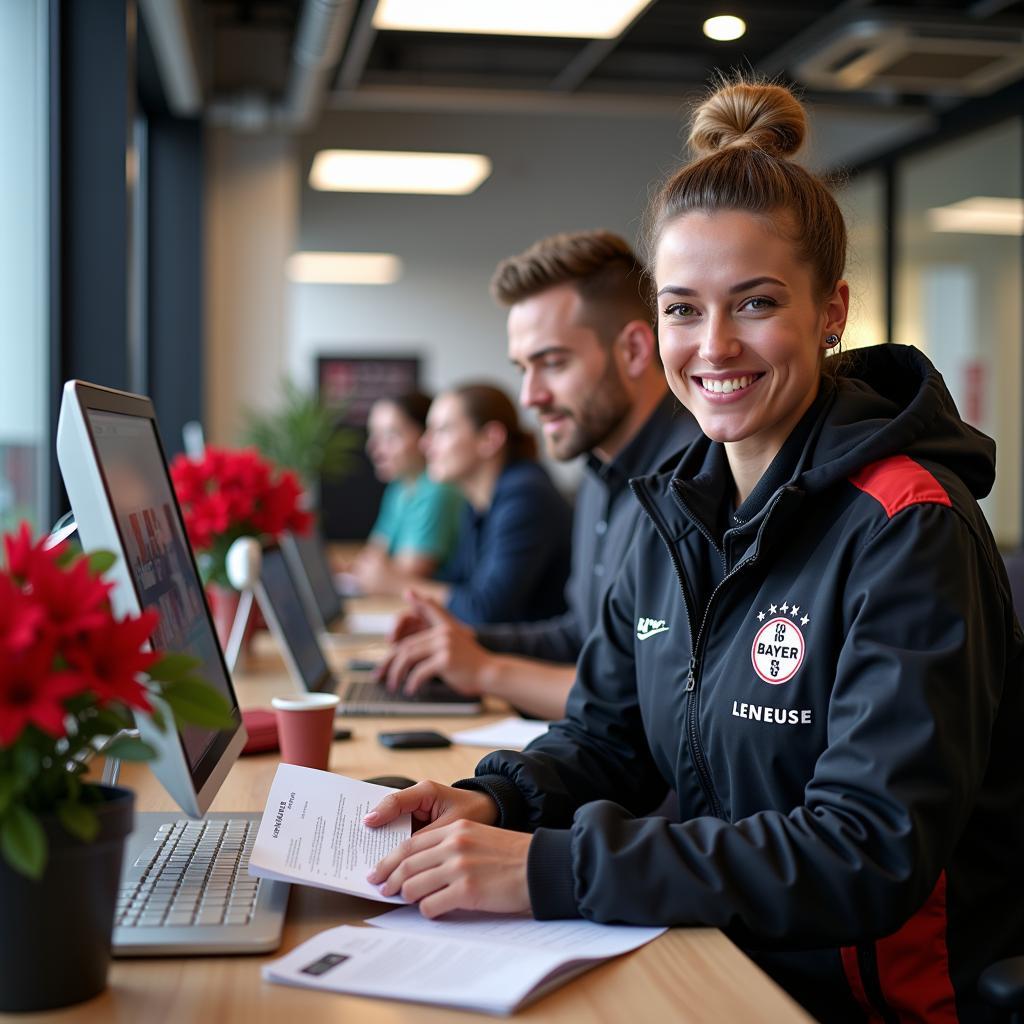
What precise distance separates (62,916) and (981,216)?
6114 mm

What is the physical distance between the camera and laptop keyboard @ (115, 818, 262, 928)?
43.8 inches

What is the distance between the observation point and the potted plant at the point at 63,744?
82 cm

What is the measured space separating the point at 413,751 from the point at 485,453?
108 inches

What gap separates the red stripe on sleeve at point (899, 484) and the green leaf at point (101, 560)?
74cm

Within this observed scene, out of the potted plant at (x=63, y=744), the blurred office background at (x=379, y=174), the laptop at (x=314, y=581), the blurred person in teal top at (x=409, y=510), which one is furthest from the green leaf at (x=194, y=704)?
the blurred person in teal top at (x=409, y=510)

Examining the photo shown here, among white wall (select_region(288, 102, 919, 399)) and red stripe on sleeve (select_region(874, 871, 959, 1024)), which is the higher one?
white wall (select_region(288, 102, 919, 399))

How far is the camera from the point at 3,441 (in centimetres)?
343

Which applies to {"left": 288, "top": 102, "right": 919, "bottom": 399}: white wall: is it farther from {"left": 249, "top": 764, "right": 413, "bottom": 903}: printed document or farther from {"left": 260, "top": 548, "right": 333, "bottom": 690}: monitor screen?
{"left": 249, "top": 764, "right": 413, "bottom": 903}: printed document

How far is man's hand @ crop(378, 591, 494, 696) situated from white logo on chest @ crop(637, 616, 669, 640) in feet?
2.62

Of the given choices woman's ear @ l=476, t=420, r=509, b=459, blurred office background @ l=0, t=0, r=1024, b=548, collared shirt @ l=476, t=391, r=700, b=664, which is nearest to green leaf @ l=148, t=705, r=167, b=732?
blurred office background @ l=0, t=0, r=1024, b=548

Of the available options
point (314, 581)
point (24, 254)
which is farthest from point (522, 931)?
point (24, 254)

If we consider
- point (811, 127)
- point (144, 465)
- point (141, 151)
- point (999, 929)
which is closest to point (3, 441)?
point (144, 465)

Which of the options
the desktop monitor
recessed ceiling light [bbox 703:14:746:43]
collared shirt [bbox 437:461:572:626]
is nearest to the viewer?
the desktop monitor

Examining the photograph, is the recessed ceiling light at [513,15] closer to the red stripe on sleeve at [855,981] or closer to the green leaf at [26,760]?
the red stripe on sleeve at [855,981]
